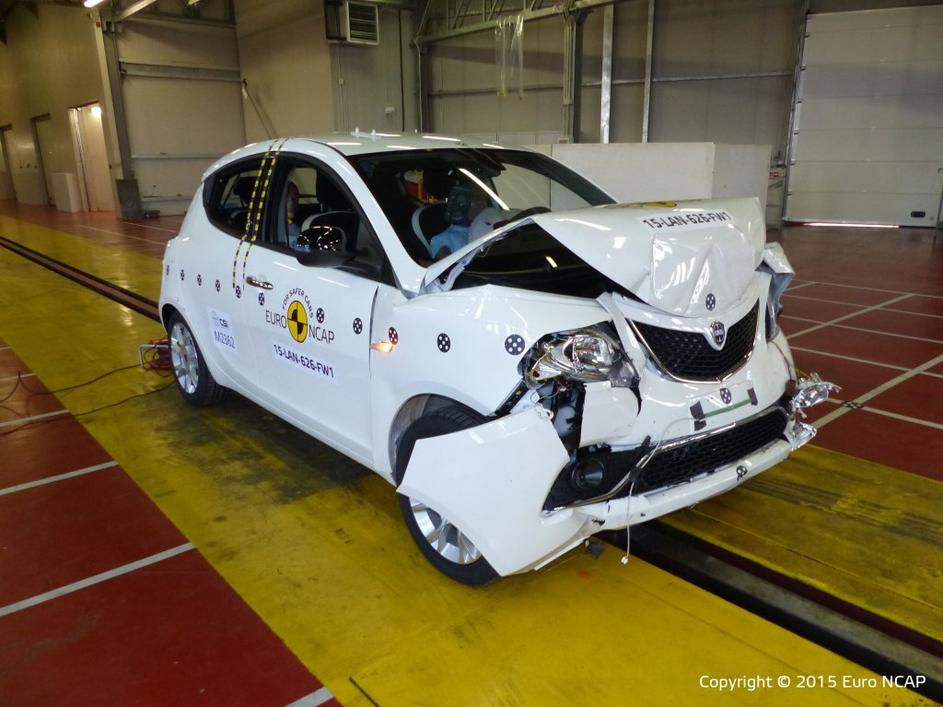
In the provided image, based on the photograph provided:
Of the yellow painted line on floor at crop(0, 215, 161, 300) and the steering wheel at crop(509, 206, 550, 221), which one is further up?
the steering wheel at crop(509, 206, 550, 221)

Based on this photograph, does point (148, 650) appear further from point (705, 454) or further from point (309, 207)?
point (309, 207)

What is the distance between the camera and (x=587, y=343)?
90.0 inches

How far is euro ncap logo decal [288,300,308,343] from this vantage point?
123 inches

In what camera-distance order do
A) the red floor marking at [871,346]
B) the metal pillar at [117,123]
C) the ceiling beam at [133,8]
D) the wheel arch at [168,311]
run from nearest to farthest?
the wheel arch at [168,311], the red floor marking at [871,346], the ceiling beam at [133,8], the metal pillar at [117,123]

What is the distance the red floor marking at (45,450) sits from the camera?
3676mm

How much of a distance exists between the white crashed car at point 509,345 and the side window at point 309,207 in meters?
0.01

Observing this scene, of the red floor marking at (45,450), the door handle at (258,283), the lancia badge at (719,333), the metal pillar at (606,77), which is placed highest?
the metal pillar at (606,77)

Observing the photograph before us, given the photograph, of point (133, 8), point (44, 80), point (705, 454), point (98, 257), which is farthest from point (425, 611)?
point (44, 80)

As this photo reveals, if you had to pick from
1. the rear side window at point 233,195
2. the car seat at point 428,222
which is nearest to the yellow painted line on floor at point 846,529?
the car seat at point 428,222

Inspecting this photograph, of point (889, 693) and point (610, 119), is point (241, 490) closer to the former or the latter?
point (889, 693)

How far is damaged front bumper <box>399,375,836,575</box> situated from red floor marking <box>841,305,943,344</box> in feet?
15.8

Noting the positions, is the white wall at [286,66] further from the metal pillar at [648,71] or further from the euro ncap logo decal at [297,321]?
the euro ncap logo decal at [297,321]

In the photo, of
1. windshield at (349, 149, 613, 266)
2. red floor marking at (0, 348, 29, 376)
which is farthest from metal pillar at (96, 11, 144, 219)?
windshield at (349, 149, 613, 266)

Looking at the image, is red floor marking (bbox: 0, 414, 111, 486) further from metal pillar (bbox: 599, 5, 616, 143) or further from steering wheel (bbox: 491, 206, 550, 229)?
metal pillar (bbox: 599, 5, 616, 143)
